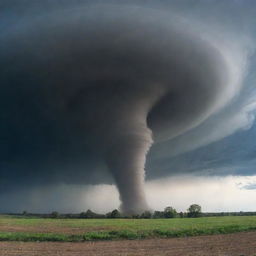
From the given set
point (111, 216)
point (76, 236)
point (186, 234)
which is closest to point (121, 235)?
point (76, 236)

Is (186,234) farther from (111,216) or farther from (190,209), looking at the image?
(190,209)

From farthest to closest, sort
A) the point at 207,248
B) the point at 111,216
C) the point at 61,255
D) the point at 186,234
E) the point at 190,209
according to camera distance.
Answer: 1. the point at 190,209
2. the point at 111,216
3. the point at 186,234
4. the point at 207,248
5. the point at 61,255

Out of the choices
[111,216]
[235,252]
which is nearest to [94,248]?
[235,252]

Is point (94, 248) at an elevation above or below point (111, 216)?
→ below

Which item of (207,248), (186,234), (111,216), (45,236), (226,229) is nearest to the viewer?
(207,248)

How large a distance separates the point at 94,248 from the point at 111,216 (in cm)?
9342

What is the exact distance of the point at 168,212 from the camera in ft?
406

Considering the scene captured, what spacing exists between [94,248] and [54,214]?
346ft

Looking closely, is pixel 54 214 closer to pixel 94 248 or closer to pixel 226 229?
pixel 226 229

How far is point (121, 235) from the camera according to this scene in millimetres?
A: 36750

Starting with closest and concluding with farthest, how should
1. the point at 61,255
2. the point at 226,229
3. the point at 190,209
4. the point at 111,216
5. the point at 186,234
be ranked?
the point at 61,255, the point at 186,234, the point at 226,229, the point at 111,216, the point at 190,209

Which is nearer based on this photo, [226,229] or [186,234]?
[186,234]

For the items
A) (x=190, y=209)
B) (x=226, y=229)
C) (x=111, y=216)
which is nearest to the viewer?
(x=226, y=229)

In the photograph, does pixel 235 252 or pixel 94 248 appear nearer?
pixel 235 252
